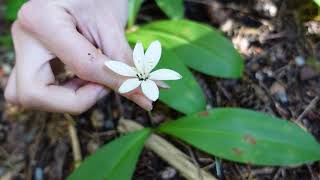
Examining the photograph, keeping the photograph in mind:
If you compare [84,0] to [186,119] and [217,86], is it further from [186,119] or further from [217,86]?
[217,86]

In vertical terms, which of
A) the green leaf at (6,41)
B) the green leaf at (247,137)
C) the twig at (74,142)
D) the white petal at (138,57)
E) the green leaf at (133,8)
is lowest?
the twig at (74,142)

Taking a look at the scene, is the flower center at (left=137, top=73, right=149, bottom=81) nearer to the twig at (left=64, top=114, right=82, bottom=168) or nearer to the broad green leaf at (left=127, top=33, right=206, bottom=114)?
the broad green leaf at (left=127, top=33, right=206, bottom=114)

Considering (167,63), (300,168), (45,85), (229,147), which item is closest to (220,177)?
(229,147)

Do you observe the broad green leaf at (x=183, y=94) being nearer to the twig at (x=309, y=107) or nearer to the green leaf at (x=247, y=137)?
the green leaf at (x=247, y=137)

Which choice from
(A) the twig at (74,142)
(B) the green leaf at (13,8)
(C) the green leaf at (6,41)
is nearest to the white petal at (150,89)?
(A) the twig at (74,142)

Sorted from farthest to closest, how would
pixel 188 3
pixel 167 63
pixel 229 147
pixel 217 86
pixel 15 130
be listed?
pixel 188 3 < pixel 15 130 < pixel 217 86 < pixel 167 63 < pixel 229 147

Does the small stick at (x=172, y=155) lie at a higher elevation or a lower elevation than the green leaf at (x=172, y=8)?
lower

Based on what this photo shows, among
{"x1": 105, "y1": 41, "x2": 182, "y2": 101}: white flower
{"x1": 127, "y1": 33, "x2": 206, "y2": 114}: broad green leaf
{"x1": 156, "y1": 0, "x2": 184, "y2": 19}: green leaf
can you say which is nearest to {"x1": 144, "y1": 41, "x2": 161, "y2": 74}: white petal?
{"x1": 105, "y1": 41, "x2": 182, "y2": 101}: white flower
